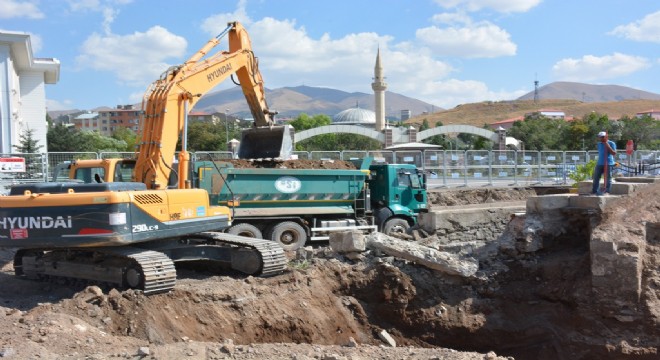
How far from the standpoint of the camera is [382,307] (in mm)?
10703

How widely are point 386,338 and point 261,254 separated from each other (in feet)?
7.98

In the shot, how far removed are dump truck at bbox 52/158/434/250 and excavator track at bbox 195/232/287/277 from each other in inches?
90.2

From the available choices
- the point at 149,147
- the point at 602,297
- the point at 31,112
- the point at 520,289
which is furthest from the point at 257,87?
the point at 31,112

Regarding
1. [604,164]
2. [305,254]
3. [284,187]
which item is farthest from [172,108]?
[604,164]

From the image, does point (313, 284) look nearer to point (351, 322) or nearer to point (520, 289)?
point (351, 322)

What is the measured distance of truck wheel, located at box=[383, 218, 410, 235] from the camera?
15.9 m

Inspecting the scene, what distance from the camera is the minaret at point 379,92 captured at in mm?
89938

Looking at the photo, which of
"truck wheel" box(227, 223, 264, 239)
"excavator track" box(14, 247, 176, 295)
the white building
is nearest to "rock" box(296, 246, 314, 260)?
"truck wheel" box(227, 223, 264, 239)

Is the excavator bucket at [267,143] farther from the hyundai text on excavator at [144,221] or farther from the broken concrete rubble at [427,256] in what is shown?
the broken concrete rubble at [427,256]

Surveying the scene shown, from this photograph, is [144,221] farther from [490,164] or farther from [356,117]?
[356,117]

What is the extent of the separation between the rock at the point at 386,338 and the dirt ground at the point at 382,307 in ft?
0.22

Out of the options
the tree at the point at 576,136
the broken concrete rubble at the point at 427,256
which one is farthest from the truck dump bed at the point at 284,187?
the tree at the point at 576,136

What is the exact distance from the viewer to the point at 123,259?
31.4 feet

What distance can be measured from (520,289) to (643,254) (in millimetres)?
2081
